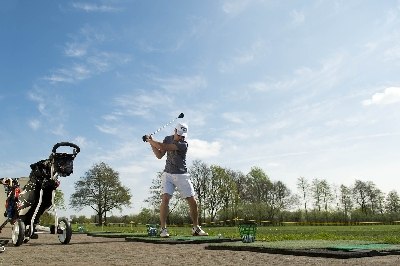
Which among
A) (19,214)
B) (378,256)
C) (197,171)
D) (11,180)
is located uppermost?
(197,171)

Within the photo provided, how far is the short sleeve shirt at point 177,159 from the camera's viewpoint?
1067 centimetres

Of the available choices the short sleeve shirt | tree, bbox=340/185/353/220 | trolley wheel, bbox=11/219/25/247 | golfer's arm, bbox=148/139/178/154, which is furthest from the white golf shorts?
tree, bbox=340/185/353/220

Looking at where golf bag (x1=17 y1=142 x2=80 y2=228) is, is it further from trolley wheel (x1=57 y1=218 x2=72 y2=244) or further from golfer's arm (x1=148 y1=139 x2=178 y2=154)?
golfer's arm (x1=148 y1=139 x2=178 y2=154)

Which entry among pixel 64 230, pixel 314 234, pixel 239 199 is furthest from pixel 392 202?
pixel 64 230

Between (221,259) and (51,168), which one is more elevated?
(51,168)

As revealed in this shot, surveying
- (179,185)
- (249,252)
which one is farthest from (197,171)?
(249,252)

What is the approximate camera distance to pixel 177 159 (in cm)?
1070

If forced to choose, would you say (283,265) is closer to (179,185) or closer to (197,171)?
(179,185)

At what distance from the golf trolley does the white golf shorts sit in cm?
241

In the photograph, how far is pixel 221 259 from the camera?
5418 millimetres

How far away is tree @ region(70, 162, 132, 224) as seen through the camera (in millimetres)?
63969

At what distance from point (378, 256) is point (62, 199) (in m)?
64.4

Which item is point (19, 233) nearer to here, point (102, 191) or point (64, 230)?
point (64, 230)

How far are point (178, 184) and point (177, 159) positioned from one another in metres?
0.57
